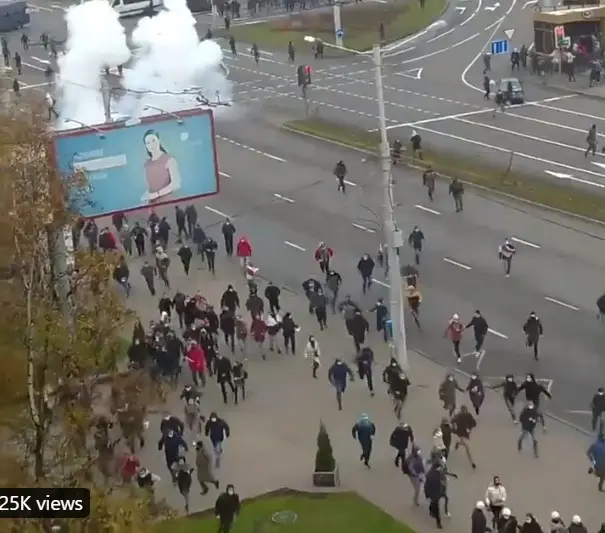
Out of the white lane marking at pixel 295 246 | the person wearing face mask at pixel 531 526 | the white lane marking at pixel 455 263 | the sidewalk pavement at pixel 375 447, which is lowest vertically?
the sidewalk pavement at pixel 375 447

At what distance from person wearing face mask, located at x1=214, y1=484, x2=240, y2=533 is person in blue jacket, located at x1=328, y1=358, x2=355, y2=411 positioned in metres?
5.11

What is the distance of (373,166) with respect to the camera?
46.5 meters

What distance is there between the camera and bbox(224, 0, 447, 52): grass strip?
225ft

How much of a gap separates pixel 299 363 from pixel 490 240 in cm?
979

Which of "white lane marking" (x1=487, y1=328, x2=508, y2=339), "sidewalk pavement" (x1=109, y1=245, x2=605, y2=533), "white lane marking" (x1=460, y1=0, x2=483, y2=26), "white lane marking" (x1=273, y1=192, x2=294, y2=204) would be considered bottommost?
"sidewalk pavement" (x1=109, y1=245, x2=605, y2=533)

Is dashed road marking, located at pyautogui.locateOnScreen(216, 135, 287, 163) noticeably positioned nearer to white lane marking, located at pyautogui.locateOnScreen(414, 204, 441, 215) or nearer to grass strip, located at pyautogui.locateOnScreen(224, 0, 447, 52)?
white lane marking, located at pyautogui.locateOnScreen(414, 204, 441, 215)

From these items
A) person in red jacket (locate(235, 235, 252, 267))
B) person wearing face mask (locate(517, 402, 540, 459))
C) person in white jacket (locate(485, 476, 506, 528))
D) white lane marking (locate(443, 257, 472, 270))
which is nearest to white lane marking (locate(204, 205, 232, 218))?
person in red jacket (locate(235, 235, 252, 267))

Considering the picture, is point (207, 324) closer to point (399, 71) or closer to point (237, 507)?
→ point (237, 507)

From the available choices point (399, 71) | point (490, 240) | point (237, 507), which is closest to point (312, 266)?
point (490, 240)

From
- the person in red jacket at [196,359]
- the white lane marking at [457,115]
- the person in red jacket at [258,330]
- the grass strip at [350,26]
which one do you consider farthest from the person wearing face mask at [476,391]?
the grass strip at [350,26]

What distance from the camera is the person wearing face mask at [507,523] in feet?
64.1

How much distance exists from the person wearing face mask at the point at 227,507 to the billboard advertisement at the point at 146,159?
11.1 metres

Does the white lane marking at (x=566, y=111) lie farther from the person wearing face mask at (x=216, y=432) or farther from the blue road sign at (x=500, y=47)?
the person wearing face mask at (x=216, y=432)

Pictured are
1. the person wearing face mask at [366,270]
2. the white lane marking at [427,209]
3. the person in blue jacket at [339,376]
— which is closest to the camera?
the person in blue jacket at [339,376]
